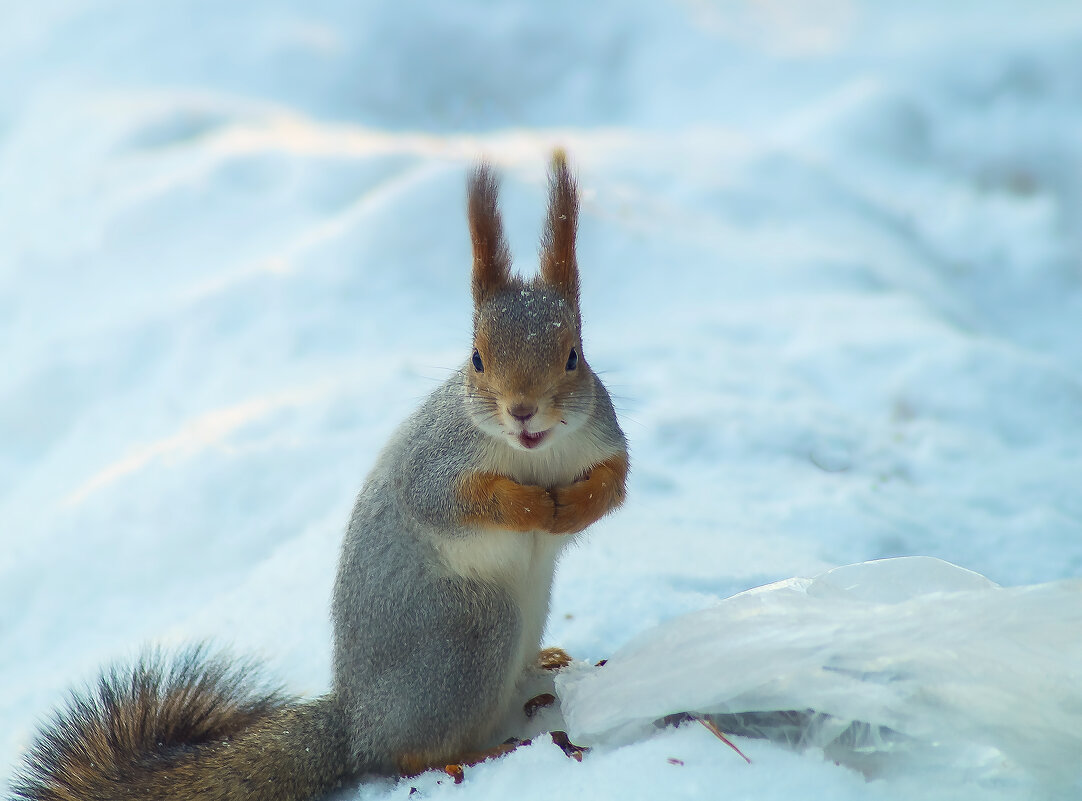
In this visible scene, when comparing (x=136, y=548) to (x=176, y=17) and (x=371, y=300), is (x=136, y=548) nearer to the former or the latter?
(x=371, y=300)

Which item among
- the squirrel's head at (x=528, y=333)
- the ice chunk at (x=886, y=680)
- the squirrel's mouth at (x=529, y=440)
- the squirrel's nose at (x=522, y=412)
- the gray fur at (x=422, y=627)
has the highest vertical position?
the squirrel's head at (x=528, y=333)

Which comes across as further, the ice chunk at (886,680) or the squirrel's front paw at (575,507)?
the squirrel's front paw at (575,507)

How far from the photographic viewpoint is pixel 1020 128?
432 centimetres

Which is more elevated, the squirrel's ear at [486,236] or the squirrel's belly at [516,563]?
the squirrel's ear at [486,236]

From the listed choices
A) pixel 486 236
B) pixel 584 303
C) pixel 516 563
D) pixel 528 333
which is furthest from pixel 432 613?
pixel 584 303

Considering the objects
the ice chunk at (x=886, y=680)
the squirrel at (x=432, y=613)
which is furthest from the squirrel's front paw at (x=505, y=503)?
the ice chunk at (x=886, y=680)

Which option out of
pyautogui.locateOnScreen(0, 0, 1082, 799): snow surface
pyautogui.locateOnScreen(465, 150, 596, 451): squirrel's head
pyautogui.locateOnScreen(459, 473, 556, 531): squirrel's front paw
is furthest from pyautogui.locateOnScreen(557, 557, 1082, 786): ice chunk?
pyautogui.locateOnScreen(465, 150, 596, 451): squirrel's head

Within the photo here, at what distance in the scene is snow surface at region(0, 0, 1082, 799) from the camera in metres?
1.89

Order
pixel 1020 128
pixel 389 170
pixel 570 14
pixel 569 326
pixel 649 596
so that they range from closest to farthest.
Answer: pixel 569 326, pixel 649 596, pixel 389 170, pixel 1020 128, pixel 570 14

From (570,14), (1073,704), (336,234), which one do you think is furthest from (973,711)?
(570,14)

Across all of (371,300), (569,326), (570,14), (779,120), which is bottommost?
(569,326)

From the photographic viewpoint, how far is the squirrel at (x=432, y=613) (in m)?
1.28

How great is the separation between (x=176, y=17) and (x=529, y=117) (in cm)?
171

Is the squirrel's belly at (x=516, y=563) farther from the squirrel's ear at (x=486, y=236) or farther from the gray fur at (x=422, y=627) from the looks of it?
the squirrel's ear at (x=486, y=236)
